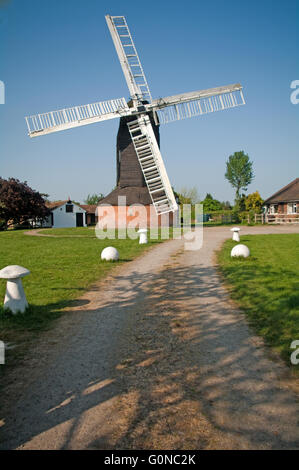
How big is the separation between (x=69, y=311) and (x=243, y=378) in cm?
397

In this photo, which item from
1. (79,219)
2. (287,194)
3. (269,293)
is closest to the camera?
(269,293)

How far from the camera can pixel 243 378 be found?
12.3 feet

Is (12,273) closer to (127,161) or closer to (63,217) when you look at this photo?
(127,161)

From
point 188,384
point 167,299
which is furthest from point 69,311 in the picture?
point 188,384

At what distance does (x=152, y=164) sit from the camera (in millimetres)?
29547

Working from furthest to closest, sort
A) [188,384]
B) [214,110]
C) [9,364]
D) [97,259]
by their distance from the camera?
[214,110] → [97,259] → [9,364] → [188,384]

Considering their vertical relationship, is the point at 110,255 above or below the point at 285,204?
below

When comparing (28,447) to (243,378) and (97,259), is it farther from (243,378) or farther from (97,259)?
(97,259)

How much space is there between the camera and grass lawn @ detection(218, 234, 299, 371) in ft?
16.6

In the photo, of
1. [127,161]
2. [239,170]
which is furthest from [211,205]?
[127,161]

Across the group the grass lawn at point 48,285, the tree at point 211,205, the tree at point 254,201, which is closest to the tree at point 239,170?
the tree at point 211,205

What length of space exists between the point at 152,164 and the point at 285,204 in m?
22.9

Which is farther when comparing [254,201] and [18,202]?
[254,201]

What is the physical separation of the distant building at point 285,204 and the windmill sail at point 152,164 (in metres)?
17.1
